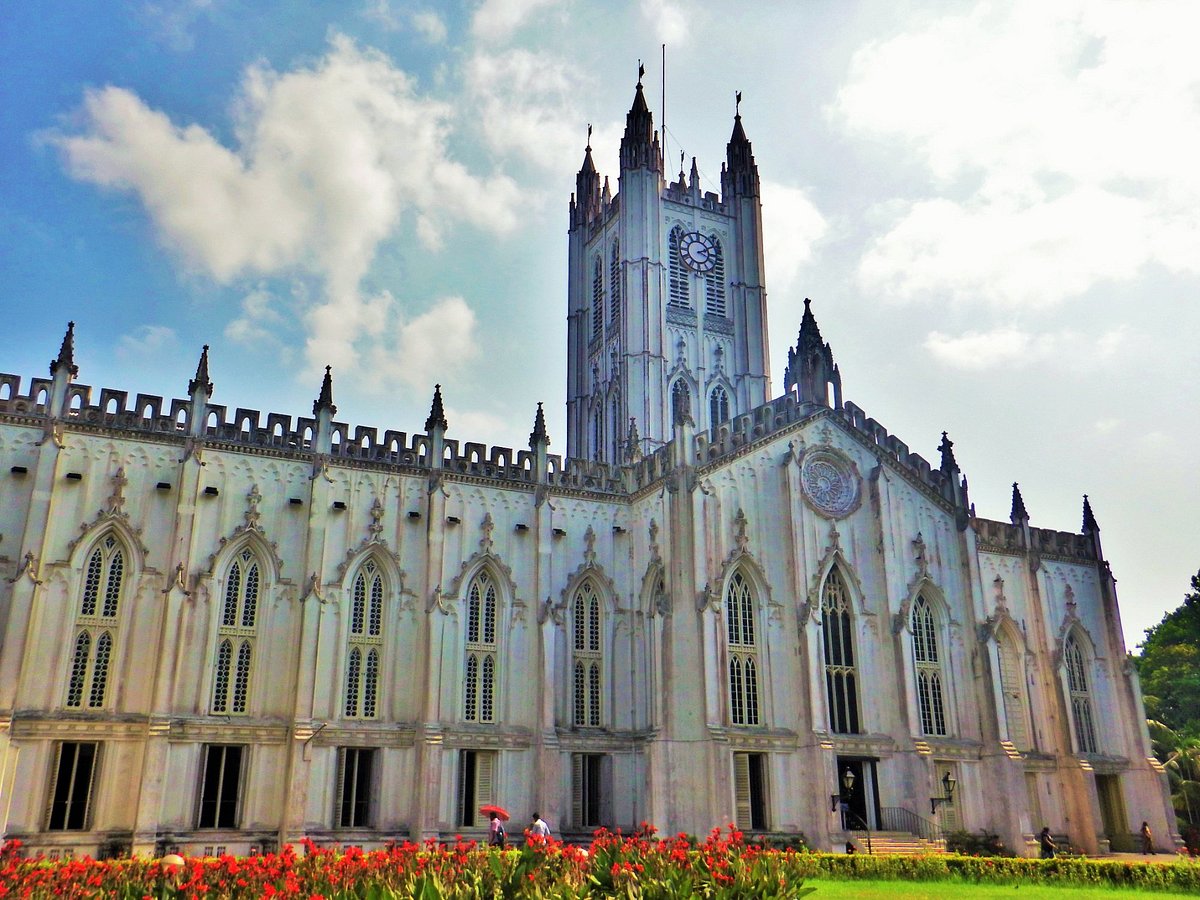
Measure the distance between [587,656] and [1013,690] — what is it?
20019mm

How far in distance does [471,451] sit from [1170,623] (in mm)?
49762

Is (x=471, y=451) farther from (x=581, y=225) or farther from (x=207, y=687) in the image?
(x=581, y=225)

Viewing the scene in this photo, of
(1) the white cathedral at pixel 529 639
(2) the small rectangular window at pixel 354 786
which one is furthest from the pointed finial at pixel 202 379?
Answer: (2) the small rectangular window at pixel 354 786

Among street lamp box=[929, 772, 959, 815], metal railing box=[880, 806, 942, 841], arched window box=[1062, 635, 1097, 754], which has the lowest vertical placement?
metal railing box=[880, 806, 942, 841]

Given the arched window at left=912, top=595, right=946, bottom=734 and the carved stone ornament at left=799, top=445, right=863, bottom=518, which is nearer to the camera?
the arched window at left=912, top=595, right=946, bottom=734

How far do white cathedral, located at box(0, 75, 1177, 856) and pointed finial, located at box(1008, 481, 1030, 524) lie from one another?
171 millimetres

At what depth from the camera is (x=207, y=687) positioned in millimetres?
35312

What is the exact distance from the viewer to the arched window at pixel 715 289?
70750 millimetres

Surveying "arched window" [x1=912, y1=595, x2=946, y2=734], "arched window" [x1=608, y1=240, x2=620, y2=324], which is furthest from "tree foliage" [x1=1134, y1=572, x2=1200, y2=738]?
"arched window" [x1=608, y1=240, x2=620, y2=324]

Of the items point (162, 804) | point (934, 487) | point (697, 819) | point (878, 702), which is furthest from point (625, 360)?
point (162, 804)

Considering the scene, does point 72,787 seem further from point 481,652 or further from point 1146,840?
point 1146,840

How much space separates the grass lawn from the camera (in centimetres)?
2511

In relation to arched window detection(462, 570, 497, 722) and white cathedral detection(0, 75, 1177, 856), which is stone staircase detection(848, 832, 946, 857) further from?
arched window detection(462, 570, 497, 722)

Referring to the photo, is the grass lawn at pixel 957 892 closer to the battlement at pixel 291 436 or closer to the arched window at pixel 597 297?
the battlement at pixel 291 436
